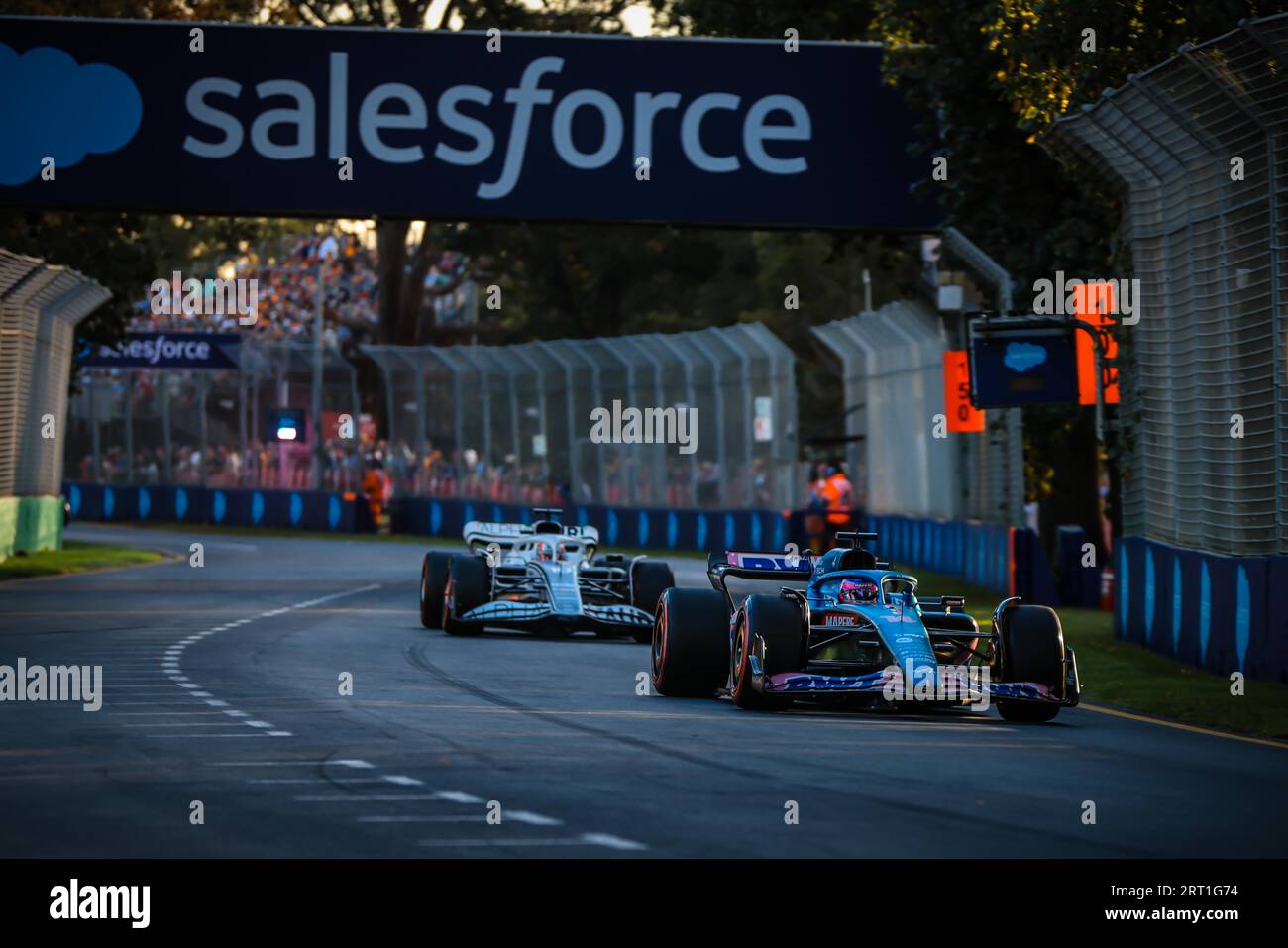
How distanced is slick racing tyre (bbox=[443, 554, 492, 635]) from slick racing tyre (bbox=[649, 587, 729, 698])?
6.13 meters

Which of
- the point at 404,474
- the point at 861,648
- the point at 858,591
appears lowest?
the point at 861,648

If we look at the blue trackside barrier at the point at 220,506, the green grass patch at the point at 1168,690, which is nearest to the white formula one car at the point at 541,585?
the green grass patch at the point at 1168,690

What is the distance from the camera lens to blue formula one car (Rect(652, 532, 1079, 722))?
1332 centimetres

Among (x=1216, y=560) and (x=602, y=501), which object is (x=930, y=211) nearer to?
(x=1216, y=560)

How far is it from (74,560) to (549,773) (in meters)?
25.7

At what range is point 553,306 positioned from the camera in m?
61.8

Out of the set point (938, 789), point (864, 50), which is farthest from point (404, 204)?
point (938, 789)

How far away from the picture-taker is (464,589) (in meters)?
20.7

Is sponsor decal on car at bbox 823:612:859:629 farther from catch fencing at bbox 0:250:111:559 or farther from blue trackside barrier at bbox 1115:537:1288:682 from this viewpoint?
catch fencing at bbox 0:250:111:559

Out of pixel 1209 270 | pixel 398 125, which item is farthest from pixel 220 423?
pixel 1209 270
